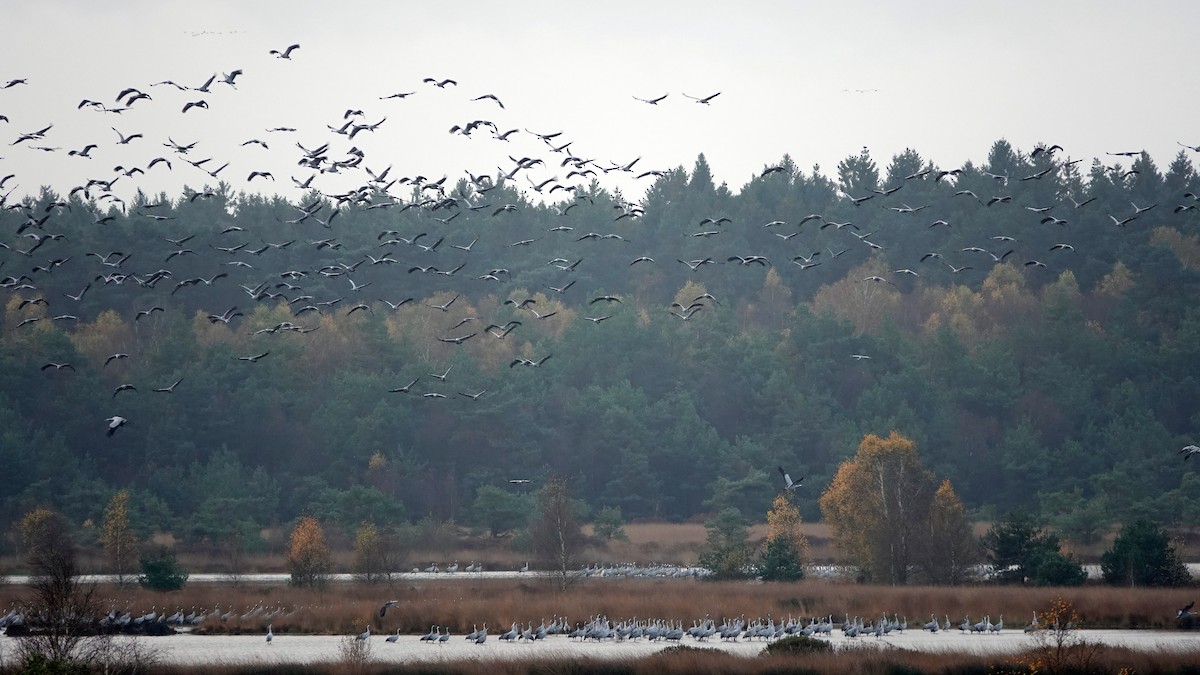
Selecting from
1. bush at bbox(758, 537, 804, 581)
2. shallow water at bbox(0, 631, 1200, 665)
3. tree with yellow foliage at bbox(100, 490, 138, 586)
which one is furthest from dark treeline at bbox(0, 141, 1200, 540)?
shallow water at bbox(0, 631, 1200, 665)

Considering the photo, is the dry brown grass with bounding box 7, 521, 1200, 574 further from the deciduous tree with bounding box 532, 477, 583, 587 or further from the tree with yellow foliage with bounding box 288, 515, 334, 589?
the deciduous tree with bounding box 532, 477, 583, 587

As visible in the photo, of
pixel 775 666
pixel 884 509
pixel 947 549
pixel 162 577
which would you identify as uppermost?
pixel 884 509

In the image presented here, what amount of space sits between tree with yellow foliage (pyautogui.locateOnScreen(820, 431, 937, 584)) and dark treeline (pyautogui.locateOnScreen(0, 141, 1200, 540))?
53.5ft

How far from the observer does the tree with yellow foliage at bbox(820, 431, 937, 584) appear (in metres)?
60.0

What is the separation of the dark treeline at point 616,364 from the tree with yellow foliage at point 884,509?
1631 cm

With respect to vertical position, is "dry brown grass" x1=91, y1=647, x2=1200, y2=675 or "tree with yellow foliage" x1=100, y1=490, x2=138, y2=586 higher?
"tree with yellow foliage" x1=100, y1=490, x2=138, y2=586

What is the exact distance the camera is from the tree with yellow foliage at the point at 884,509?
6003cm

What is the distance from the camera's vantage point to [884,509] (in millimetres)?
61125

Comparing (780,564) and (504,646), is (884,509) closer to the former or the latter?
(780,564)

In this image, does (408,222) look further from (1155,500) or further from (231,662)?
(231,662)

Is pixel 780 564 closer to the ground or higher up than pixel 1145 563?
higher up

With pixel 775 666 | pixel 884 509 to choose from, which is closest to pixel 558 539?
pixel 884 509

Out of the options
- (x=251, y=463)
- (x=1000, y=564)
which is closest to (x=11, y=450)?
(x=251, y=463)

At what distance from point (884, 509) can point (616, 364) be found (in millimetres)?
48559
